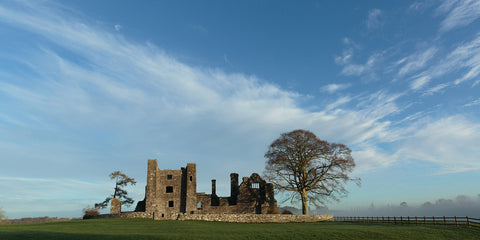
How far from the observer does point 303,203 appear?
40719 mm

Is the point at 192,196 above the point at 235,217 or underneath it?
above

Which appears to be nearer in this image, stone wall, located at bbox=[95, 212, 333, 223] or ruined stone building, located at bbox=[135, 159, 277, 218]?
stone wall, located at bbox=[95, 212, 333, 223]

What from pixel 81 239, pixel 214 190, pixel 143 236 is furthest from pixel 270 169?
pixel 81 239

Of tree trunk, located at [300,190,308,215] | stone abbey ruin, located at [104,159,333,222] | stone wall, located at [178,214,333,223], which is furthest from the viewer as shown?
stone abbey ruin, located at [104,159,333,222]

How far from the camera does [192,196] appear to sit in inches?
1823

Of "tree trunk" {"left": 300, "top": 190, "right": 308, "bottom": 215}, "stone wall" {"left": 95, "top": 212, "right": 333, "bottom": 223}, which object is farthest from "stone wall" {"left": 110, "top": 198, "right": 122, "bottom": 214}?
"tree trunk" {"left": 300, "top": 190, "right": 308, "bottom": 215}

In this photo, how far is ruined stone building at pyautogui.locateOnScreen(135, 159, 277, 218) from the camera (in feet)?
150

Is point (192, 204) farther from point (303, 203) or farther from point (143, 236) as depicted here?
point (143, 236)

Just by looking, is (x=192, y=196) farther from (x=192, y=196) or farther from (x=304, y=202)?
(x=304, y=202)

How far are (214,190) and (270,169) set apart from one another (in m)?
11.6

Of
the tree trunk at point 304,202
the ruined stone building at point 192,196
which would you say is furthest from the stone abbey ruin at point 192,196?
the tree trunk at point 304,202

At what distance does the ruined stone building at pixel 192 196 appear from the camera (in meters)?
45.7

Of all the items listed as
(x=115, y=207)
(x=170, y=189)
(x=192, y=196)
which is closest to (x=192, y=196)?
(x=192, y=196)

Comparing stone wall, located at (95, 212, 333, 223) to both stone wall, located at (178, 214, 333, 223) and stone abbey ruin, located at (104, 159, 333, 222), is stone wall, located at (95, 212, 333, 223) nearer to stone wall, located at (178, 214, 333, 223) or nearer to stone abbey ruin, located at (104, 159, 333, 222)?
stone wall, located at (178, 214, 333, 223)
